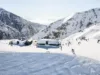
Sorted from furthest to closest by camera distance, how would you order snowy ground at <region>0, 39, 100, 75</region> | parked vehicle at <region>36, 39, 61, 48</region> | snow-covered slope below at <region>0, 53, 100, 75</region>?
parked vehicle at <region>36, 39, 61, 48</region> < snowy ground at <region>0, 39, 100, 75</region> < snow-covered slope below at <region>0, 53, 100, 75</region>

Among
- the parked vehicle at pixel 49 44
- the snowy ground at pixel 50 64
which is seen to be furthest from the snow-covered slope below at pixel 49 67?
the parked vehicle at pixel 49 44

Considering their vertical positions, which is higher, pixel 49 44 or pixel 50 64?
pixel 49 44

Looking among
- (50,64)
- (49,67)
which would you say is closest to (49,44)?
(50,64)

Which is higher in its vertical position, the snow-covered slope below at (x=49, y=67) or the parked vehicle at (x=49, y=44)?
the parked vehicle at (x=49, y=44)

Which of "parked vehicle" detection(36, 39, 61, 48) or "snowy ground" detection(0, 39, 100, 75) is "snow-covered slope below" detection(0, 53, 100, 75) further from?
"parked vehicle" detection(36, 39, 61, 48)

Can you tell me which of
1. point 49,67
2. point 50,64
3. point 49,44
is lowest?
point 49,67

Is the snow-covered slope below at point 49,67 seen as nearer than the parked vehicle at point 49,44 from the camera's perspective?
Yes

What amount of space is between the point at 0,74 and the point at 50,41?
6382 centimetres

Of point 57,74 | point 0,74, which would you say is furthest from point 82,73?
point 0,74

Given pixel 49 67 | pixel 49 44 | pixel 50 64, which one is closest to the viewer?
pixel 49 67

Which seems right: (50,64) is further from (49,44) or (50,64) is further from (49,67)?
(49,44)

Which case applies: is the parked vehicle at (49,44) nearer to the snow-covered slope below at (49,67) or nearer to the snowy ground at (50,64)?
the snowy ground at (50,64)

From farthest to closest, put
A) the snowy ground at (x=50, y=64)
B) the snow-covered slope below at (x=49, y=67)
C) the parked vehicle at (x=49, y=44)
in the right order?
1. the parked vehicle at (x=49, y=44)
2. the snowy ground at (x=50, y=64)
3. the snow-covered slope below at (x=49, y=67)

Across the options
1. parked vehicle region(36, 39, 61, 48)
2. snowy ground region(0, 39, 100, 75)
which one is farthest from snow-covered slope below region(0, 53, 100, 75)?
parked vehicle region(36, 39, 61, 48)
